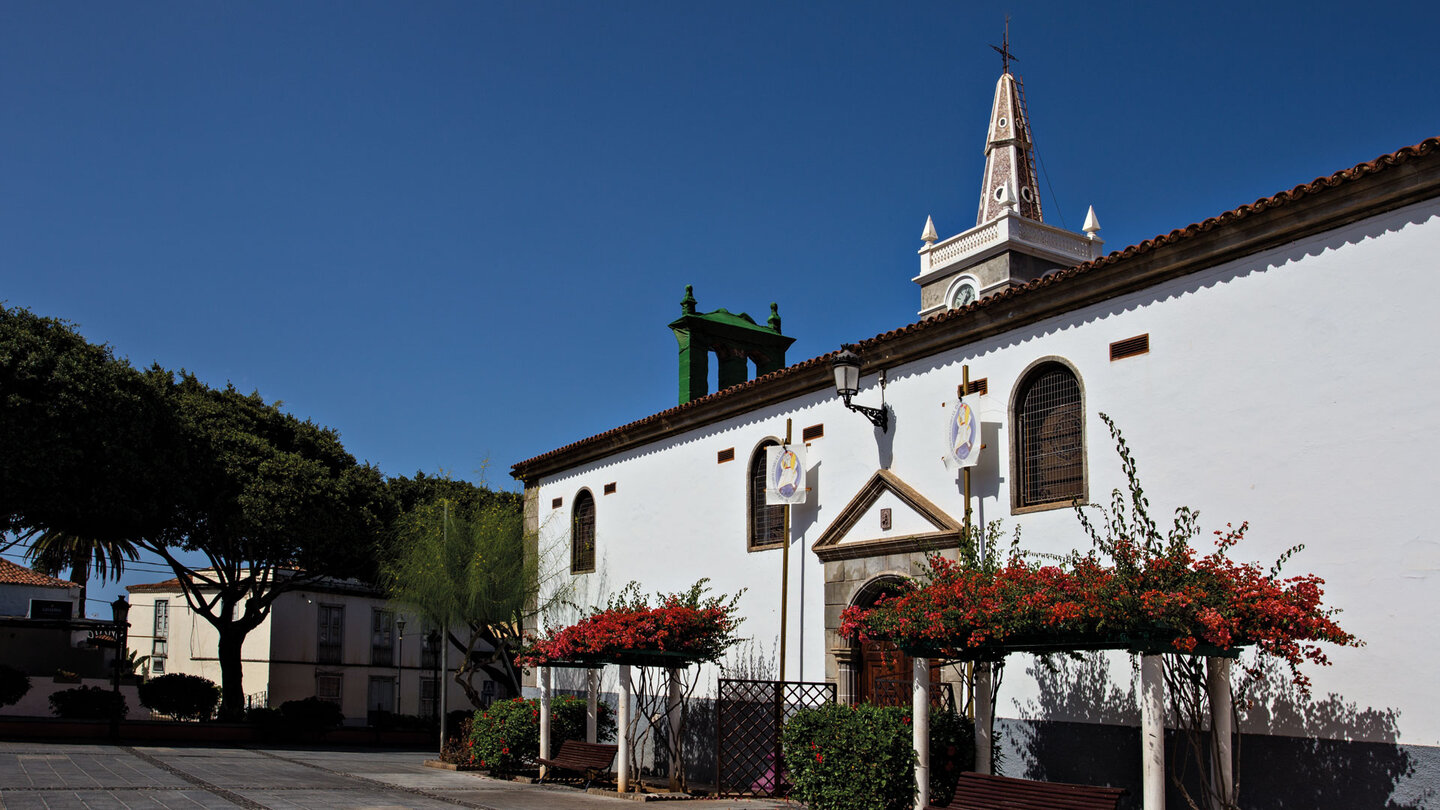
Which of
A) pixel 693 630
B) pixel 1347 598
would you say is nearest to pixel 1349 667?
pixel 1347 598

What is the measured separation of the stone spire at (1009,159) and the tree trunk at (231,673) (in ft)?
70.2

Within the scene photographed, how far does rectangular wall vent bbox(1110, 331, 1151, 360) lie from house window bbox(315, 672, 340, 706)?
33.8 metres

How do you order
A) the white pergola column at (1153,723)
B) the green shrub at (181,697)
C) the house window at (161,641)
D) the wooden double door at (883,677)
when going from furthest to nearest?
the house window at (161,641), the green shrub at (181,697), the wooden double door at (883,677), the white pergola column at (1153,723)

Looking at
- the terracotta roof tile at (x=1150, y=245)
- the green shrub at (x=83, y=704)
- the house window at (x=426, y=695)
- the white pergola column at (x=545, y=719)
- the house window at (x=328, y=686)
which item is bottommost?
the house window at (x=426, y=695)

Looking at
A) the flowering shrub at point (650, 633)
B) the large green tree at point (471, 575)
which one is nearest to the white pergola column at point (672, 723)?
the flowering shrub at point (650, 633)

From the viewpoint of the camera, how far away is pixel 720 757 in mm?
14469

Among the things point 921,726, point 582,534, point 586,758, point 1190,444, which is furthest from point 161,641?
point 1190,444

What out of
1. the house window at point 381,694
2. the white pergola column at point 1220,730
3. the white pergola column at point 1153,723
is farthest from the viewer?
the house window at point 381,694

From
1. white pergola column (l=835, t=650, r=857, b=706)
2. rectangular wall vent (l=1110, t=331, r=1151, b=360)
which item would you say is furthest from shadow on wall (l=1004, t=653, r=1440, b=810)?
rectangular wall vent (l=1110, t=331, r=1151, b=360)

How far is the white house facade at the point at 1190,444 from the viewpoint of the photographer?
9211 mm

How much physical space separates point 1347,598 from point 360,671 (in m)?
36.5

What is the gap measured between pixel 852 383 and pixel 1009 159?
20.2 meters

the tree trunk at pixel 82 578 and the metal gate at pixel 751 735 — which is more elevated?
the tree trunk at pixel 82 578

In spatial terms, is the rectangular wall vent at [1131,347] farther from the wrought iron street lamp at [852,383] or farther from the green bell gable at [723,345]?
the green bell gable at [723,345]
